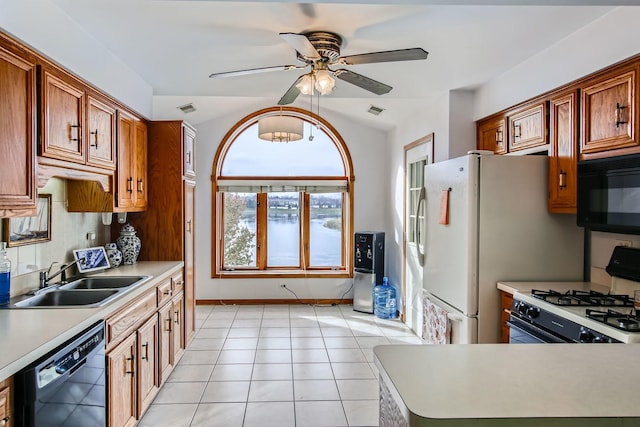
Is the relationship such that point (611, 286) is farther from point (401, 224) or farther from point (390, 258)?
point (390, 258)

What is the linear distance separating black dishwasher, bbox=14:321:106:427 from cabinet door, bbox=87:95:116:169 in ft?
3.98

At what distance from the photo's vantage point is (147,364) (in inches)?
110

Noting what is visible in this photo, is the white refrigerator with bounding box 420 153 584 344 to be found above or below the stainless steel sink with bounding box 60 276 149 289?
above

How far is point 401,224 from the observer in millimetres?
5172

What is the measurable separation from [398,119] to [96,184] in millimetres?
3419

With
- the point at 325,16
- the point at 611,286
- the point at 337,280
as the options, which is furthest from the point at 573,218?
the point at 337,280

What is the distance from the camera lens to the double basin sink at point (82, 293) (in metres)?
2.34

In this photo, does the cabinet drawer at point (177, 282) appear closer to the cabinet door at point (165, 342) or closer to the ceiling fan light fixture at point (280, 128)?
the cabinet door at point (165, 342)

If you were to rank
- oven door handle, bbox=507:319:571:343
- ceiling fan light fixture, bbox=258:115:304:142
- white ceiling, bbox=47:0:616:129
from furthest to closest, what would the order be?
ceiling fan light fixture, bbox=258:115:304:142 < white ceiling, bbox=47:0:616:129 < oven door handle, bbox=507:319:571:343

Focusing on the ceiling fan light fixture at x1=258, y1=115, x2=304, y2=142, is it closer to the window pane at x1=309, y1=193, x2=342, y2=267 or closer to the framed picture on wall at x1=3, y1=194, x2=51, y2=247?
the window pane at x1=309, y1=193, x2=342, y2=267

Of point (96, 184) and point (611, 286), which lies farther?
point (96, 184)

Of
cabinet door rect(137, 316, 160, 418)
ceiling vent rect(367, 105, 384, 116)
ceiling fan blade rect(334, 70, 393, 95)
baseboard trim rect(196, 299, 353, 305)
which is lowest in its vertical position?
baseboard trim rect(196, 299, 353, 305)

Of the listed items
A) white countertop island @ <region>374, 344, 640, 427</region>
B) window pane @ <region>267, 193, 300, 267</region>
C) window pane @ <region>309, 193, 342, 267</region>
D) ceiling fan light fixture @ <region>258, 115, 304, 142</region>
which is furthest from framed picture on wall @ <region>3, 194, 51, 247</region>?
window pane @ <region>309, 193, 342, 267</region>

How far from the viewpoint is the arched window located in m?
5.89
